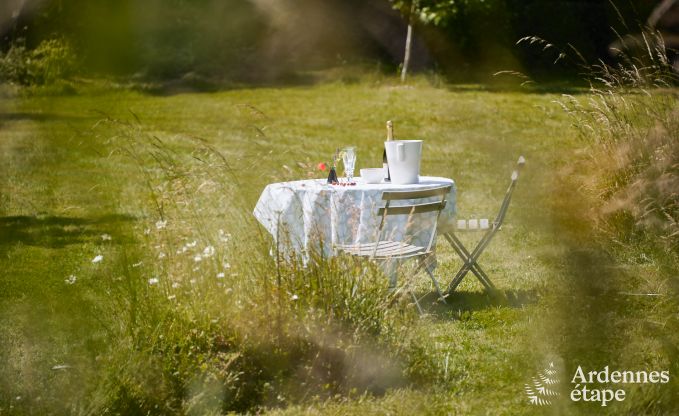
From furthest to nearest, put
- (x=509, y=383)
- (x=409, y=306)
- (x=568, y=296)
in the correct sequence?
(x=409, y=306)
(x=509, y=383)
(x=568, y=296)

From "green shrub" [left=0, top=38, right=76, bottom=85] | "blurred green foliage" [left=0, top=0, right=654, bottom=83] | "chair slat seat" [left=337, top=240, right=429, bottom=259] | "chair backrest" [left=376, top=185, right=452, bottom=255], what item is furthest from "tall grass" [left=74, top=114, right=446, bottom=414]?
"green shrub" [left=0, top=38, right=76, bottom=85]

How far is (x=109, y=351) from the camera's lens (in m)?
2.71

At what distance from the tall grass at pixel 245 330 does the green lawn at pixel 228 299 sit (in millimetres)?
10

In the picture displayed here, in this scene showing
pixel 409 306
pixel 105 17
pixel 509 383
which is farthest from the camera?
pixel 409 306

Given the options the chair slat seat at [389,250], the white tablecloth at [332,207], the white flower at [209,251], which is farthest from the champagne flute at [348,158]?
the white flower at [209,251]

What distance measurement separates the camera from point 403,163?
4.61m

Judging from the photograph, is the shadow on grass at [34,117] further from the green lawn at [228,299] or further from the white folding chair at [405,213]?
the white folding chair at [405,213]

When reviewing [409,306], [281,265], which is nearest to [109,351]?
[281,265]

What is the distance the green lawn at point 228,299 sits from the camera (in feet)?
2.11

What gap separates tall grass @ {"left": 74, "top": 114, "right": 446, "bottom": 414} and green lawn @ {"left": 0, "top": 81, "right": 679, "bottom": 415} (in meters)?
0.01

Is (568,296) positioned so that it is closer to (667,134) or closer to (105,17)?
(105,17)

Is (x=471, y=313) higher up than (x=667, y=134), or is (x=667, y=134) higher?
(x=667, y=134)

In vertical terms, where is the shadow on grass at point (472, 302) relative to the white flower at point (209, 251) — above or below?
below

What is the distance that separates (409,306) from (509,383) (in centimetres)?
52
